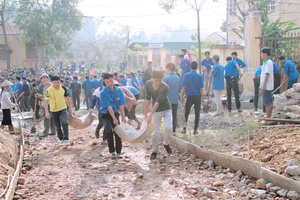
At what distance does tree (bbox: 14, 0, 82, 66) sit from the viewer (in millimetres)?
35531

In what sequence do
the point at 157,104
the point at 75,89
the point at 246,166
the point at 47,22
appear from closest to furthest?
the point at 246,166 → the point at 157,104 → the point at 75,89 → the point at 47,22

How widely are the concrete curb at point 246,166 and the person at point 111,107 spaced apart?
1.37m

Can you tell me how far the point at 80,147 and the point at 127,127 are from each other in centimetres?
179

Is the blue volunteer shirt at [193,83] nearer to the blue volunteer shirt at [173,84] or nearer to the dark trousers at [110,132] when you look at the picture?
the blue volunteer shirt at [173,84]

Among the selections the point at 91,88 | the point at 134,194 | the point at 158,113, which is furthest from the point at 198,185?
the point at 91,88

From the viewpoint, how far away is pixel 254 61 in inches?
556

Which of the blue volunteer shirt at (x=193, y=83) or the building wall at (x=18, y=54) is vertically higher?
the building wall at (x=18, y=54)

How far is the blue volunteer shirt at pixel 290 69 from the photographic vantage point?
388 inches

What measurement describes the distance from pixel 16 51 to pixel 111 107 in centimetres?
3531

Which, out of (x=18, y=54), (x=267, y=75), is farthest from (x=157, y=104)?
(x=18, y=54)

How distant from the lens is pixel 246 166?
551 cm

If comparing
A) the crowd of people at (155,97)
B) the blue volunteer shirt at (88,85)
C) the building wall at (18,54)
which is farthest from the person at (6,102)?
the building wall at (18,54)

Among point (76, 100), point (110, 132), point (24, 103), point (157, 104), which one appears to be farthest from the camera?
point (24, 103)

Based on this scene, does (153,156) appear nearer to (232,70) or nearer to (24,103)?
(232,70)
